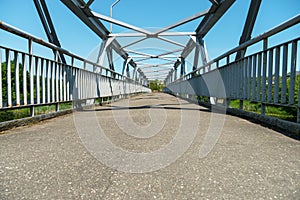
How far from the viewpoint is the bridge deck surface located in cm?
98

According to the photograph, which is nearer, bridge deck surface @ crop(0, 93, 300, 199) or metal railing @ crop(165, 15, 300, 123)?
bridge deck surface @ crop(0, 93, 300, 199)

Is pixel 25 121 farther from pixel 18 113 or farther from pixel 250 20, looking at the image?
pixel 250 20

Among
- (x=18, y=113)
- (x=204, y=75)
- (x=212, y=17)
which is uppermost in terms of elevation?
(x=212, y=17)

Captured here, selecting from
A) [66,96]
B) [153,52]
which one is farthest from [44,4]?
[153,52]

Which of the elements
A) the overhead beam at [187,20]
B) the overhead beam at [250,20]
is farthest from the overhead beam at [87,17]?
the overhead beam at [250,20]

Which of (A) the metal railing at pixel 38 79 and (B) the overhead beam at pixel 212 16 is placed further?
(B) the overhead beam at pixel 212 16

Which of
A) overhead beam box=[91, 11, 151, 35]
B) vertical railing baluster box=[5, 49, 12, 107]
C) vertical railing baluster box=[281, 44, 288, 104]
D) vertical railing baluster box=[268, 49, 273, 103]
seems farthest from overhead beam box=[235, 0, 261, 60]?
A: overhead beam box=[91, 11, 151, 35]

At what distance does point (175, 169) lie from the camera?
4.15 feet

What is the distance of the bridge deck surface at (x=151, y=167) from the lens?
3.23 ft

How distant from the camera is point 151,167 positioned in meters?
1.30

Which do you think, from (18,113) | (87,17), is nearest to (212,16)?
(87,17)

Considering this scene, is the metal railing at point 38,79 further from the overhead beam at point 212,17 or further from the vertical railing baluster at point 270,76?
the overhead beam at point 212,17

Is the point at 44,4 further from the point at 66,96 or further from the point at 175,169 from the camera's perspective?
the point at 175,169

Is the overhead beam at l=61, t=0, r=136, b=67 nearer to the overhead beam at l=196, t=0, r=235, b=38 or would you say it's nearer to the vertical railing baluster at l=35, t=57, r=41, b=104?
the vertical railing baluster at l=35, t=57, r=41, b=104
